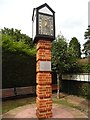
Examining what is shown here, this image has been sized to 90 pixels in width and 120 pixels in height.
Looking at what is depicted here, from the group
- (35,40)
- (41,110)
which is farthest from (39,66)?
(41,110)

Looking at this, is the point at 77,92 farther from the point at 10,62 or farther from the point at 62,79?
the point at 10,62

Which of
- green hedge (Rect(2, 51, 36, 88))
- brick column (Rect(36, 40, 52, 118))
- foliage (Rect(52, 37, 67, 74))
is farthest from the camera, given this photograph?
green hedge (Rect(2, 51, 36, 88))

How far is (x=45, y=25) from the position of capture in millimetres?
5766

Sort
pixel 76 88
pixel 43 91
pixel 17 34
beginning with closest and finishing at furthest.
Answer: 1. pixel 43 91
2. pixel 76 88
3. pixel 17 34

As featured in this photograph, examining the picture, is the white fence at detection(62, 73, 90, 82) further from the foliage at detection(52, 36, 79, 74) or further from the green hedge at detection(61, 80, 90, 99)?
the foliage at detection(52, 36, 79, 74)

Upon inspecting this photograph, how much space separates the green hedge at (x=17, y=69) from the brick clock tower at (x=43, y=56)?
6025 millimetres

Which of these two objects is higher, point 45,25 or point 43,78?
point 45,25

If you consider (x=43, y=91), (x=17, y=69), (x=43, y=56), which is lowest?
(x=43, y=91)

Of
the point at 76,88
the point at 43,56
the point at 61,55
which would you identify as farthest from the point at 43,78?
the point at 76,88

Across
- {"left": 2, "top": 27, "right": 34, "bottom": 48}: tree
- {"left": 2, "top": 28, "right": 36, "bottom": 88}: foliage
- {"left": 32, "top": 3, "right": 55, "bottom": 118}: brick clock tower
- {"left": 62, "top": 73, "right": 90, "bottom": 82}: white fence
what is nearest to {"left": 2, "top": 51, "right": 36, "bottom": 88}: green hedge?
{"left": 2, "top": 28, "right": 36, "bottom": 88}: foliage

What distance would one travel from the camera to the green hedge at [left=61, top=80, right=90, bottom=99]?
428 inches

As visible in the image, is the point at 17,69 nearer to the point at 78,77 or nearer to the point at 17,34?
the point at 78,77

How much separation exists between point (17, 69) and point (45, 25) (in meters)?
6.76

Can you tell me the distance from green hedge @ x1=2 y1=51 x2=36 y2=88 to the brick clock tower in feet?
19.8
